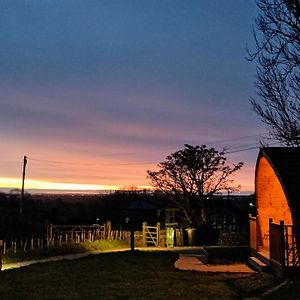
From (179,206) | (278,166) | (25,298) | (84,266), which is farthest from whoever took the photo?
(179,206)

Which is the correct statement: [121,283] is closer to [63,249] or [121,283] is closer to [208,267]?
[208,267]

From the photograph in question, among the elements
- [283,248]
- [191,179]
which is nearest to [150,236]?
[191,179]

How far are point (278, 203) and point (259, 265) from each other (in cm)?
263

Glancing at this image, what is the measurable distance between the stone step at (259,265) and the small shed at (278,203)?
0.94 ft

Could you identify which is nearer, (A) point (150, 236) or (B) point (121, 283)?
(B) point (121, 283)

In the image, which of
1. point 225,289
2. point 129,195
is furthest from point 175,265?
point 129,195

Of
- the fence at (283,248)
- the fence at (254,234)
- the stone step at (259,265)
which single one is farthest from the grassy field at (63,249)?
the fence at (283,248)

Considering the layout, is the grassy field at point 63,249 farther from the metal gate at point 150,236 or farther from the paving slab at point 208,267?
the paving slab at point 208,267

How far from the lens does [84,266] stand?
14.3 metres

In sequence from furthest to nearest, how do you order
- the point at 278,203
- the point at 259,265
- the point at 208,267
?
the point at 278,203 → the point at 208,267 → the point at 259,265

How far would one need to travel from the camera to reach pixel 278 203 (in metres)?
15.0

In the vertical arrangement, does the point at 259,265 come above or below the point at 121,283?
above

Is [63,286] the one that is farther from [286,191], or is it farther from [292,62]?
[292,62]

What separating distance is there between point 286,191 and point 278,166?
2.54 feet
